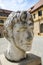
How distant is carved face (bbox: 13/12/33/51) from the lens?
77cm

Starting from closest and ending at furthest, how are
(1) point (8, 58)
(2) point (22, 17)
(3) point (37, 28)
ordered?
(2) point (22, 17), (1) point (8, 58), (3) point (37, 28)

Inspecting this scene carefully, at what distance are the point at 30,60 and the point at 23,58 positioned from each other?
5 cm

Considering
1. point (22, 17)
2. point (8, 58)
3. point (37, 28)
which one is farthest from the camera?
point (37, 28)

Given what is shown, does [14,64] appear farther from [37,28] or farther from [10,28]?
[37,28]

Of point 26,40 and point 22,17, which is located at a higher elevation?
point 22,17

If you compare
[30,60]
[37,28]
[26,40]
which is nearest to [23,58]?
[30,60]

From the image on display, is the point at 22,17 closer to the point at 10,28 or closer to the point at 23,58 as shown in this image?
the point at 10,28

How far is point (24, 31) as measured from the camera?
2.57 feet

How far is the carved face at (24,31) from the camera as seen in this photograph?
2.53 ft

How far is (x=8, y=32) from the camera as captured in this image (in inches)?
31.8

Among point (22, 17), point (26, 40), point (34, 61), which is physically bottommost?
point (34, 61)

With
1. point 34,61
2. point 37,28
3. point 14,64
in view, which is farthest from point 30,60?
point 37,28

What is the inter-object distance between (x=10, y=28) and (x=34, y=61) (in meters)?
0.31

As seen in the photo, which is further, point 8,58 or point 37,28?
point 37,28
